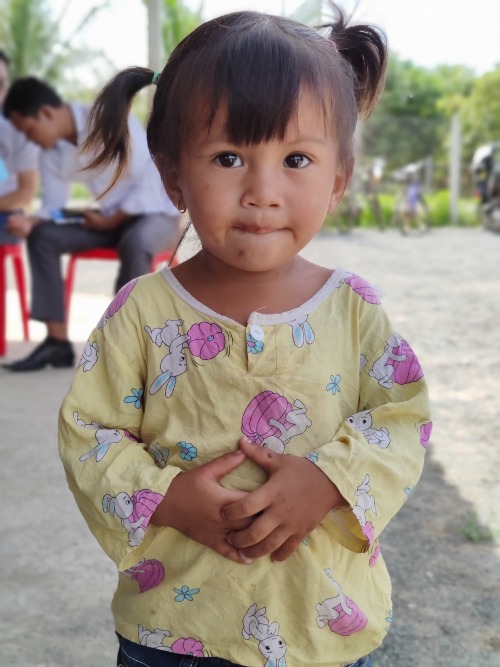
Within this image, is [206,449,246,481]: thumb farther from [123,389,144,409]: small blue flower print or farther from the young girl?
[123,389,144,409]: small blue flower print

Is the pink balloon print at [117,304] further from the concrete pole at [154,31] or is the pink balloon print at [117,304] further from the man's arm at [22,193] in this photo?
the concrete pole at [154,31]

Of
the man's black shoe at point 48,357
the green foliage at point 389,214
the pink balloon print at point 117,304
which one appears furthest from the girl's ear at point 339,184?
the green foliage at point 389,214

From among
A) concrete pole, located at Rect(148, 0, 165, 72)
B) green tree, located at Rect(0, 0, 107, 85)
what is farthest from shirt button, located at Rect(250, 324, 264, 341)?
green tree, located at Rect(0, 0, 107, 85)

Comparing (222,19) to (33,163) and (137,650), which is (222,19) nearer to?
(137,650)

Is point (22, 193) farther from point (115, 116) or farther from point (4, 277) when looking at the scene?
point (115, 116)

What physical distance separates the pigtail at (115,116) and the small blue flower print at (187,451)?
0.45 metres

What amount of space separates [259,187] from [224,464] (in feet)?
1.21

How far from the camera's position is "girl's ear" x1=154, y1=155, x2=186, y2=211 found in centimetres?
129

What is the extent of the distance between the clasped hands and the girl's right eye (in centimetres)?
37

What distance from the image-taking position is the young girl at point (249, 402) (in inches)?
46.2

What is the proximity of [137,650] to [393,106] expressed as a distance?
35633 mm

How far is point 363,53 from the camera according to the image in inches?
54.1

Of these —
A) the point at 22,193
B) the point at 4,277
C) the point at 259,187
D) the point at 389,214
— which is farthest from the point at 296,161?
the point at 389,214

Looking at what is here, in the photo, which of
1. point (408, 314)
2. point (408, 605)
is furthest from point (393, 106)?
point (408, 605)
